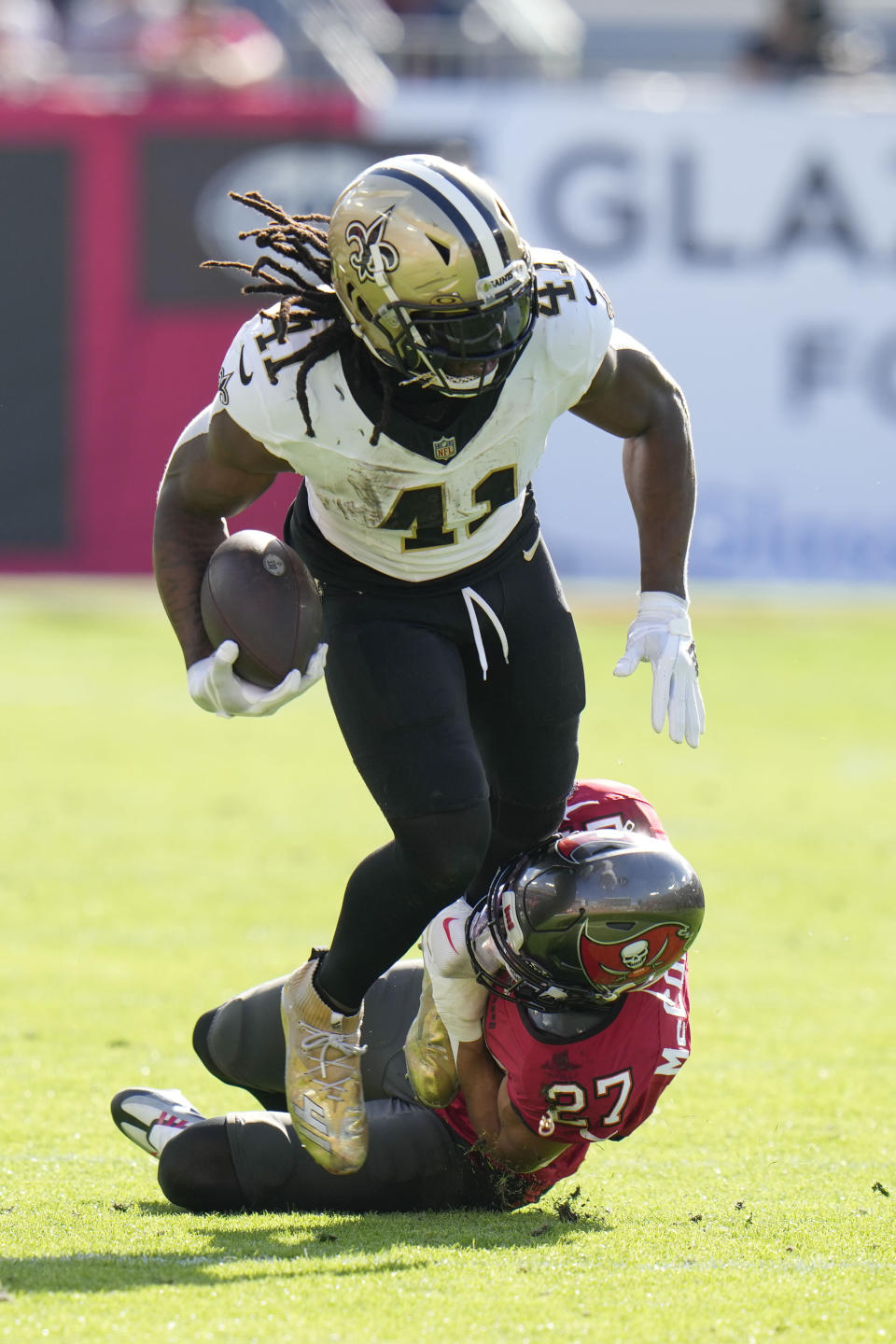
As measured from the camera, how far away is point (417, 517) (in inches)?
152

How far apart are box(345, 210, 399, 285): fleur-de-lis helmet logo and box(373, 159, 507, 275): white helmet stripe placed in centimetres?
10

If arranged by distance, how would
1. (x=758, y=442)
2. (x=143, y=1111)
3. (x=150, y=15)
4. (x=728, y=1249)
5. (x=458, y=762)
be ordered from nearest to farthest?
(x=728, y=1249) < (x=458, y=762) < (x=143, y=1111) < (x=758, y=442) < (x=150, y=15)

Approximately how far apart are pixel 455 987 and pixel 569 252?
10.8 meters

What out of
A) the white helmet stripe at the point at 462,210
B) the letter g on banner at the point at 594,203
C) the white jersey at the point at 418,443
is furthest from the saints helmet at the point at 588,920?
the letter g on banner at the point at 594,203

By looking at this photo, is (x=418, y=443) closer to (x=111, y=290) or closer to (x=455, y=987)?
(x=455, y=987)

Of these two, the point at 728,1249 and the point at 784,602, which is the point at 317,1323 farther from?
the point at 784,602

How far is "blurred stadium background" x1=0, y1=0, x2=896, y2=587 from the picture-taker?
13766 millimetres

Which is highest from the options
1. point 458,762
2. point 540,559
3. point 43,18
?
point 43,18

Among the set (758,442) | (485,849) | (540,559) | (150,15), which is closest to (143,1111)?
(485,849)

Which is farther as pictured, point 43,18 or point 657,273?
point 43,18

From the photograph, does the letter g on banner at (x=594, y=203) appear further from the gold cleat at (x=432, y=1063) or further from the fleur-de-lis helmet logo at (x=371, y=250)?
the gold cleat at (x=432, y=1063)

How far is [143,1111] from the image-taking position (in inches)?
158

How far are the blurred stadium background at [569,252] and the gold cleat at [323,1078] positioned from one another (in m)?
9.95

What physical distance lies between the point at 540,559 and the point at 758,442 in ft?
32.9
